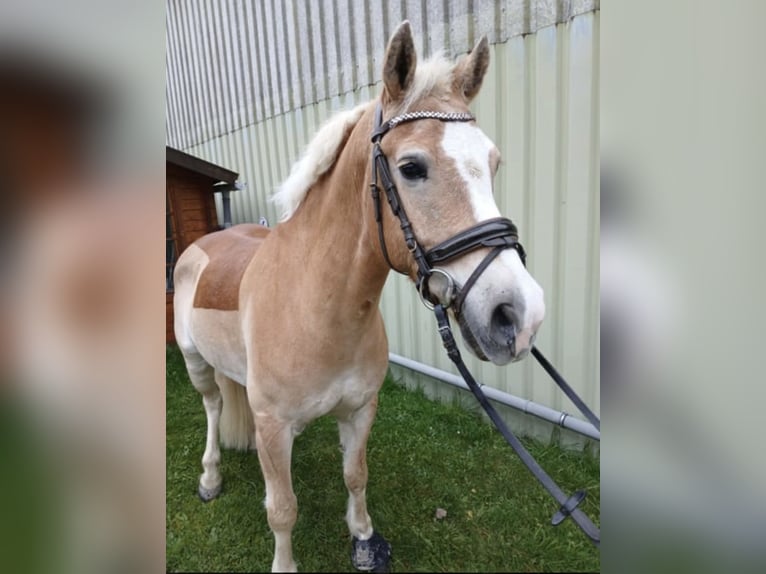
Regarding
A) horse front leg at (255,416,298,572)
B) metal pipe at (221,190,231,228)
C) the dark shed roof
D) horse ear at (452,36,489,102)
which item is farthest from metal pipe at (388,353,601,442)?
the dark shed roof

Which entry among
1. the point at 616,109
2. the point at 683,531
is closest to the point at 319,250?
the point at 616,109

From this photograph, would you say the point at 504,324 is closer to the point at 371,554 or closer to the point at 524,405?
the point at 371,554

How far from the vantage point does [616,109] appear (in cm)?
49

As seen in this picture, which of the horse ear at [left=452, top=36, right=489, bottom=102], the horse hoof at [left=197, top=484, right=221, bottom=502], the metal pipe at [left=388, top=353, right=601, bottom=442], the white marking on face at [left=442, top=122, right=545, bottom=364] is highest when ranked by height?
the horse ear at [left=452, top=36, right=489, bottom=102]

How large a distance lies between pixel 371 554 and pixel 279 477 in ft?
2.13

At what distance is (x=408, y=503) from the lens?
2.40 metres

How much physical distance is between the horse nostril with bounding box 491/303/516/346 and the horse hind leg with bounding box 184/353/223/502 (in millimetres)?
2106

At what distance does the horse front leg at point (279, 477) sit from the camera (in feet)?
5.53

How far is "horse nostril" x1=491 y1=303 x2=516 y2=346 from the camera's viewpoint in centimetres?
98

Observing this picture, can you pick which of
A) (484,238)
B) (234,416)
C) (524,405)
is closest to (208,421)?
(234,416)

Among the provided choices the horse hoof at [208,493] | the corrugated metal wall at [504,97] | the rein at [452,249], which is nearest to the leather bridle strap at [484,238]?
the rein at [452,249]

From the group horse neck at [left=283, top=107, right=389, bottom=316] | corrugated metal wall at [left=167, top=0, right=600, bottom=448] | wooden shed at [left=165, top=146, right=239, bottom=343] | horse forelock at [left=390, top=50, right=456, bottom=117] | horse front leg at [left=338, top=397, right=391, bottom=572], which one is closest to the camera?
horse forelock at [left=390, top=50, right=456, bottom=117]

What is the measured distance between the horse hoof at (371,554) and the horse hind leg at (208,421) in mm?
970

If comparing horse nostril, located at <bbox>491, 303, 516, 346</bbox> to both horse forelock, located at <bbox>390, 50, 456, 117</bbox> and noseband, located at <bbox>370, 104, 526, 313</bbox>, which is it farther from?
horse forelock, located at <bbox>390, 50, 456, 117</bbox>
